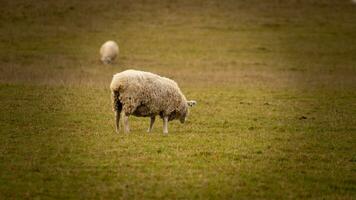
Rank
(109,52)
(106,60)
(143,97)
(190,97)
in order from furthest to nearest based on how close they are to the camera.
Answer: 1. (109,52)
2. (106,60)
3. (190,97)
4. (143,97)

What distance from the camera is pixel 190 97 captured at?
24.9 metres

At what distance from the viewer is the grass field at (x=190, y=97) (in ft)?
36.5

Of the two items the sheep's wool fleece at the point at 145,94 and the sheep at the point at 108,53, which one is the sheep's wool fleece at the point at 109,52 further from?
the sheep's wool fleece at the point at 145,94

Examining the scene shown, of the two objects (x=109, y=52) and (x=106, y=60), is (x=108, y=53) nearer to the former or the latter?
(x=109, y=52)

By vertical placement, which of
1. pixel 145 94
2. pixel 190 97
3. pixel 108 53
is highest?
pixel 145 94

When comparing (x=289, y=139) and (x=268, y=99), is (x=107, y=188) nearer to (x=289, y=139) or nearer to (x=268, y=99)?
(x=289, y=139)

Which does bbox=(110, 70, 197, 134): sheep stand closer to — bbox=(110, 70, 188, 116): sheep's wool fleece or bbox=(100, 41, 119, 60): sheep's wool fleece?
bbox=(110, 70, 188, 116): sheep's wool fleece

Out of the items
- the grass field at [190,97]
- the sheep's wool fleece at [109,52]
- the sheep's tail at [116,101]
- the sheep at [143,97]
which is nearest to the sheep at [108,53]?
the sheep's wool fleece at [109,52]

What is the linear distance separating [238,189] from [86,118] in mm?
8568

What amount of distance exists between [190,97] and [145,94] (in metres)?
9.69

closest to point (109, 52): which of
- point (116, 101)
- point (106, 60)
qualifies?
point (106, 60)

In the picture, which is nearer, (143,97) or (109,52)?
(143,97)

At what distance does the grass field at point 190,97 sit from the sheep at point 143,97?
0.50 metres

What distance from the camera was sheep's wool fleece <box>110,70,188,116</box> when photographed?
1500 cm
